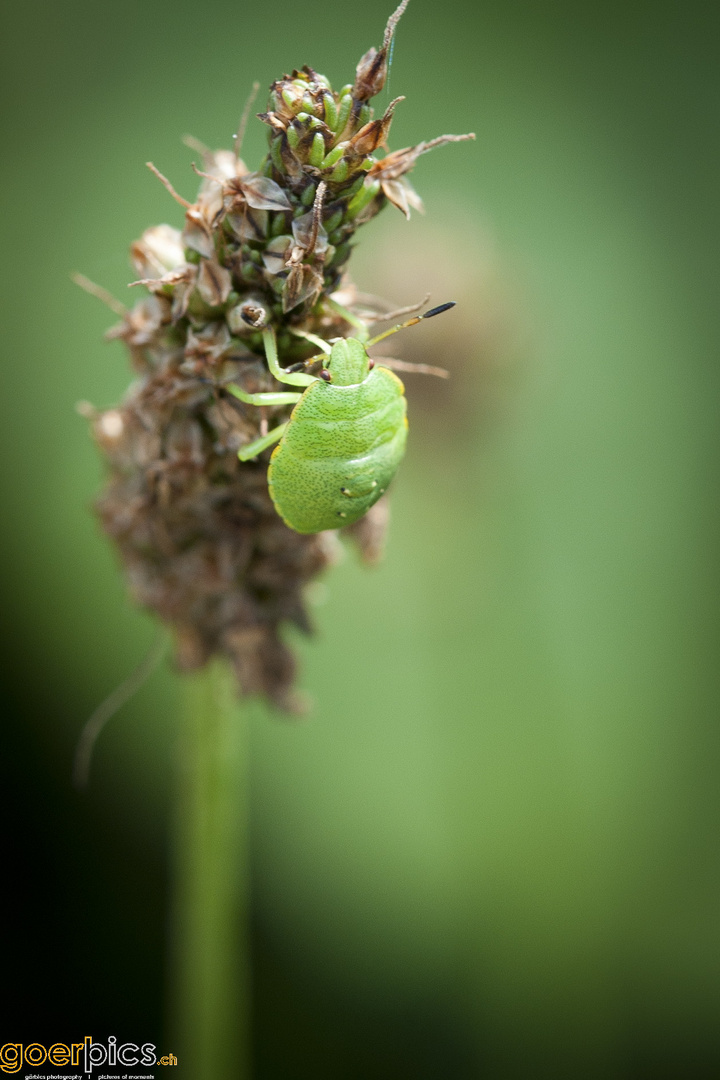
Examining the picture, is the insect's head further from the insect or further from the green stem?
the green stem

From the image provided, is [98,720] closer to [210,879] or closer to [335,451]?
[210,879]

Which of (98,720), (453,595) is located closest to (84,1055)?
(98,720)

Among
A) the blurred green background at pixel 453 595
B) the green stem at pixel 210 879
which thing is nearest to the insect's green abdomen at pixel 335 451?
the green stem at pixel 210 879

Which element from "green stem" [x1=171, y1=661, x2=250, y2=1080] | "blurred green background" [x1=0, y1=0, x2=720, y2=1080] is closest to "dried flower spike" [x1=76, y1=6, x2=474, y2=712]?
"green stem" [x1=171, y1=661, x2=250, y2=1080]

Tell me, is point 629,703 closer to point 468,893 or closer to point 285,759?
point 468,893

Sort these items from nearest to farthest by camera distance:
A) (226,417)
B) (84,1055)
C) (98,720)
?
(226,417)
(84,1055)
(98,720)

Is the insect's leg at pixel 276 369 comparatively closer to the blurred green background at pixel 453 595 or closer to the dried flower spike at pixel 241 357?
the dried flower spike at pixel 241 357

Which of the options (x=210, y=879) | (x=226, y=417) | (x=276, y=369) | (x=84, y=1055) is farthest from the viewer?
(x=84, y=1055)
